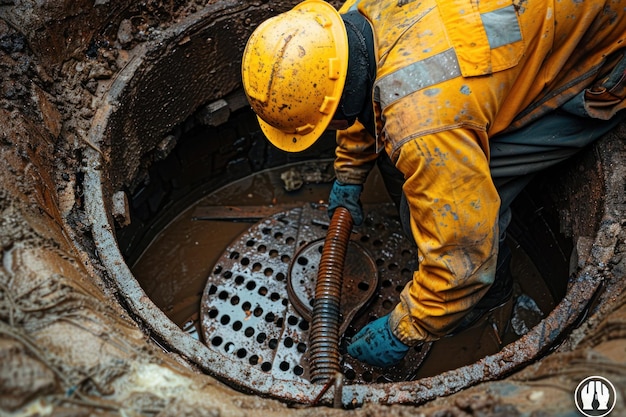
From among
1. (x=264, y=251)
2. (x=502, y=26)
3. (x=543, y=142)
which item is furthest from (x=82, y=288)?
(x=543, y=142)

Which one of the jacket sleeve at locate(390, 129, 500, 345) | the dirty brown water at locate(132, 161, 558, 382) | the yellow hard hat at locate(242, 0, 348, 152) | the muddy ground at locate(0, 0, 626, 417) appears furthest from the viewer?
the dirty brown water at locate(132, 161, 558, 382)

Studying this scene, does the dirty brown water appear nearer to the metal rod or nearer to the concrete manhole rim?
the metal rod

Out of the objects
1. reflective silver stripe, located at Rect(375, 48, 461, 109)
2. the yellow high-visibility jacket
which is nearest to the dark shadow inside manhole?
the yellow high-visibility jacket

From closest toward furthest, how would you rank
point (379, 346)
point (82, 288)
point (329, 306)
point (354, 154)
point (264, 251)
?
point (82, 288) < point (379, 346) < point (329, 306) < point (354, 154) < point (264, 251)

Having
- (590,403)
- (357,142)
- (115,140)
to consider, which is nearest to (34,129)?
(115,140)

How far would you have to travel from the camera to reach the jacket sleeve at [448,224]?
2193 mm

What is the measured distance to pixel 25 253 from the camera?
6.72 feet

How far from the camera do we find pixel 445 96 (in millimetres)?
2193

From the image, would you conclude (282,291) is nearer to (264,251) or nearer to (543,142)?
(264,251)

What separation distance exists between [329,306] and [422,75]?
131 cm

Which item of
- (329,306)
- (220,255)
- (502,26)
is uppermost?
(502,26)

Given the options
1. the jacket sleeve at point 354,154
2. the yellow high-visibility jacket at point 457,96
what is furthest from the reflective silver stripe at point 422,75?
the jacket sleeve at point 354,154

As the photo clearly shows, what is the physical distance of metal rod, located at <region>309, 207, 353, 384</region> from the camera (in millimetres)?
2727

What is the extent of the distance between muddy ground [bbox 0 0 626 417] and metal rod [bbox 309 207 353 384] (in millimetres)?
567
